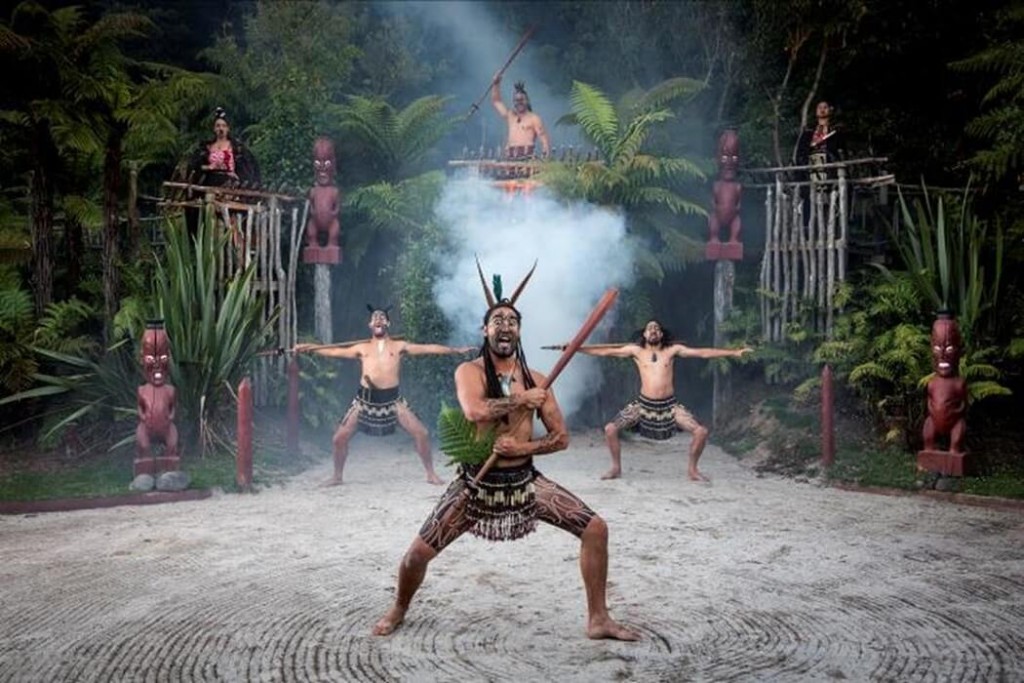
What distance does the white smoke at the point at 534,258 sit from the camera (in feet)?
37.6

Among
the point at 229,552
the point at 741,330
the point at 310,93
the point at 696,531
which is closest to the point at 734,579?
the point at 696,531

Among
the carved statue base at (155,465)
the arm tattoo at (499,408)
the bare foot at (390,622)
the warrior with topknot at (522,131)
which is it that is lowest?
the bare foot at (390,622)

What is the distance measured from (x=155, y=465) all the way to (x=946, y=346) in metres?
6.65

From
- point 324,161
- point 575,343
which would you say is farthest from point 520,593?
point 324,161

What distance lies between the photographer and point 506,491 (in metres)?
5.14

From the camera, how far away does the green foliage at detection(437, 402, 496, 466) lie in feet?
16.3

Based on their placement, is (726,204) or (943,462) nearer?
(943,462)

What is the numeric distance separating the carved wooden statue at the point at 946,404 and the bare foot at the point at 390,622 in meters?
5.42

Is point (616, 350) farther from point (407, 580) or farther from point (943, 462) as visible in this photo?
point (407, 580)

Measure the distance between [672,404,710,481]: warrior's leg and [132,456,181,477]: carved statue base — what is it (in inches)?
172

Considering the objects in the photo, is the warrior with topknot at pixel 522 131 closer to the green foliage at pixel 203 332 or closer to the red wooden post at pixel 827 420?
the green foliage at pixel 203 332

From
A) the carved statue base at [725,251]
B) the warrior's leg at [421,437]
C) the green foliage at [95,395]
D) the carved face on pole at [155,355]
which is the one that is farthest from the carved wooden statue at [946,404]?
the green foliage at [95,395]

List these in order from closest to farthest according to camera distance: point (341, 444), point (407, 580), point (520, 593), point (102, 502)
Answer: point (407, 580)
point (520, 593)
point (102, 502)
point (341, 444)

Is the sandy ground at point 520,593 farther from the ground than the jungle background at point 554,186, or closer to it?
closer to it
